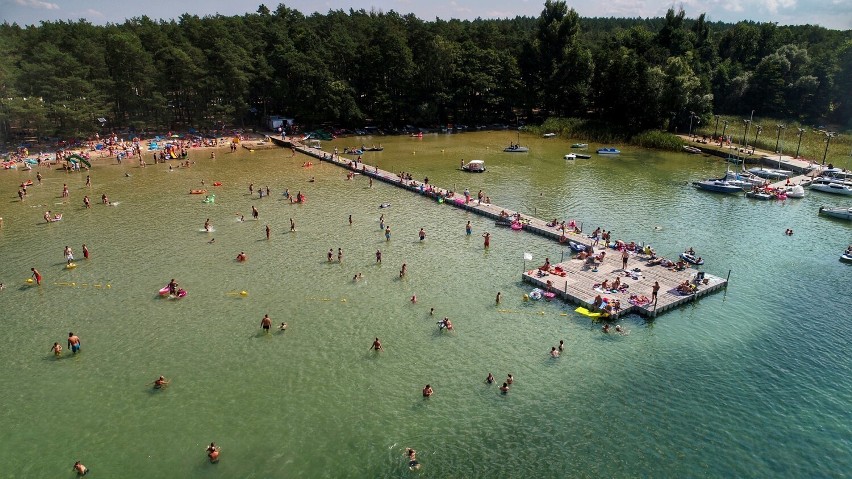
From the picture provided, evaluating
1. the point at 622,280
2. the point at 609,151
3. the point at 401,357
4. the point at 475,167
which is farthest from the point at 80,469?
the point at 609,151

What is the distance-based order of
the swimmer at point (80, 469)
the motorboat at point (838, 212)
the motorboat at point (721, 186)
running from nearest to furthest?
the swimmer at point (80, 469)
the motorboat at point (838, 212)
the motorboat at point (721, 186)

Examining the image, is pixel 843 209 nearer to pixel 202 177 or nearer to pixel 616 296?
pixel 616 296

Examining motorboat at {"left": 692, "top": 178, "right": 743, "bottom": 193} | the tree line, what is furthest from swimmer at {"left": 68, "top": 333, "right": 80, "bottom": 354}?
motorboat at {"left": 692, "top": 178, "right": 743, "bottom": 193}

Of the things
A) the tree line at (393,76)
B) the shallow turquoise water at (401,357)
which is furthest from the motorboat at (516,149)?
the shallow turquoise water at (401,357)

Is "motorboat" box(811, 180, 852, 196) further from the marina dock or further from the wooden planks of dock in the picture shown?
the wooden planks of dock

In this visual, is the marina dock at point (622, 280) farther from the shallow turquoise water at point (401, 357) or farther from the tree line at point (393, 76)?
the tree line at point (393, 76)

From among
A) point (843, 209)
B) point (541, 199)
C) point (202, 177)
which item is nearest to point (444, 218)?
point (541, 199)
